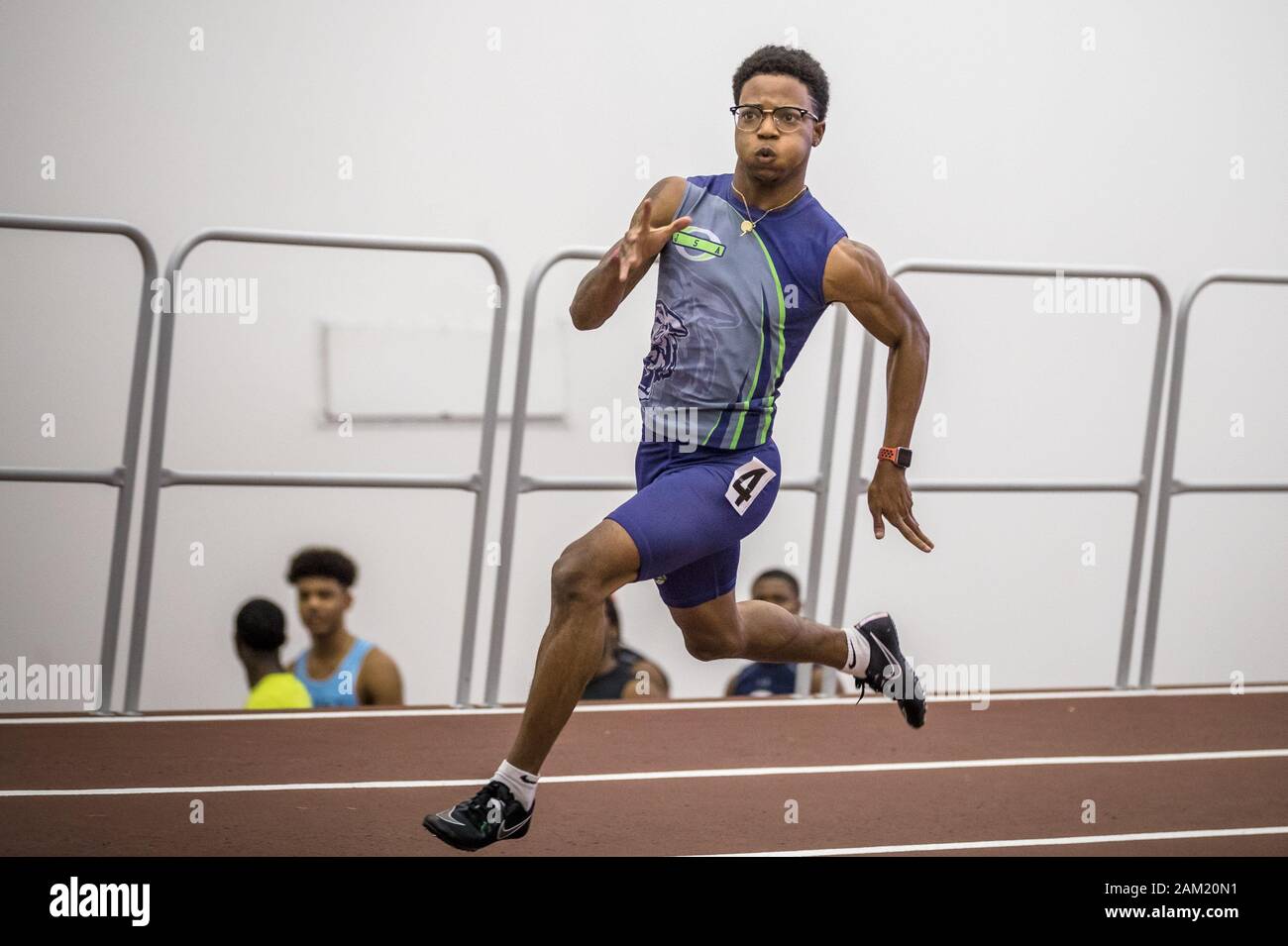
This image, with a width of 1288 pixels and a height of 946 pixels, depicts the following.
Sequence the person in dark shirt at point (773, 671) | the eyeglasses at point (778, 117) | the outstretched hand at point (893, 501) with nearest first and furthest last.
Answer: the eyeglasses at point (778, 117) < the outstretched hand at point (893, 501) < the person in dark shirt at point (773, 671)

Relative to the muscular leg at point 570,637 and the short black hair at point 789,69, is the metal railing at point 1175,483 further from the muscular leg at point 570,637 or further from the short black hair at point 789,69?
the muscular leg at point 570,637

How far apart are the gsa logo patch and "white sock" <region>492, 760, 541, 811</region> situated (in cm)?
129

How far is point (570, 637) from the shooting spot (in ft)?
11.5

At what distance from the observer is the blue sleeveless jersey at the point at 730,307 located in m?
3.71

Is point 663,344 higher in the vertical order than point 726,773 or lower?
higher

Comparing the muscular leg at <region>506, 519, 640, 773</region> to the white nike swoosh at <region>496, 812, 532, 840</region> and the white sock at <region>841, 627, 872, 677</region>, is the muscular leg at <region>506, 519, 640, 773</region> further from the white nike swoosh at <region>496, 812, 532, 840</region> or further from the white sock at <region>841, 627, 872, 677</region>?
the white sock at <region>841, 627, 872, 677</region>

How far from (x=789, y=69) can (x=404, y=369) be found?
4079 mm

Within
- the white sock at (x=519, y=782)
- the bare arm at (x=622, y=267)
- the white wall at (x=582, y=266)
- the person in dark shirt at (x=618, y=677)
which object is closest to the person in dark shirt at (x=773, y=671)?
the person in dark shirt at (x=618, y=677)

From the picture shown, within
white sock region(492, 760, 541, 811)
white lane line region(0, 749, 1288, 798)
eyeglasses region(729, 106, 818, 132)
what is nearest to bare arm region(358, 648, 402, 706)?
white lane line region(0, 749, 1288, 798)

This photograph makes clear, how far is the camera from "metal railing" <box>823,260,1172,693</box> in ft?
18.2

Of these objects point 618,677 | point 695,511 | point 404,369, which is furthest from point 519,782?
point 404,369

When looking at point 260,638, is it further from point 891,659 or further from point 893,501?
point 893,501

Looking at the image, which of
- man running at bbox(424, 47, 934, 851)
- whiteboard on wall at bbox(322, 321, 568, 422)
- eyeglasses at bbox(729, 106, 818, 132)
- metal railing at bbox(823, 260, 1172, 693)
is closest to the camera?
man running at bbox(424, 47, 934, 851)

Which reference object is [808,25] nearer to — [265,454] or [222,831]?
[265,454]
